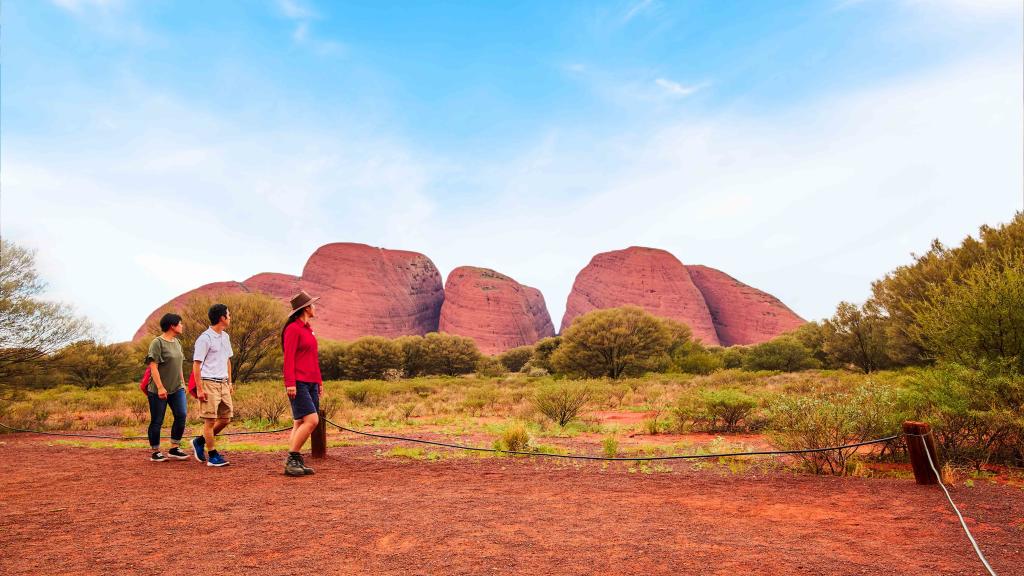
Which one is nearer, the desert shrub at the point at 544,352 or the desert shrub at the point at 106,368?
the desert shrub at the point at 106,368

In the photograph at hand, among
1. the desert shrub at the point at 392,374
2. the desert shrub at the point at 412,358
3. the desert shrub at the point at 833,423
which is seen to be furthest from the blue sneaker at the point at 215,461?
the desert shrub at the point at 412,358

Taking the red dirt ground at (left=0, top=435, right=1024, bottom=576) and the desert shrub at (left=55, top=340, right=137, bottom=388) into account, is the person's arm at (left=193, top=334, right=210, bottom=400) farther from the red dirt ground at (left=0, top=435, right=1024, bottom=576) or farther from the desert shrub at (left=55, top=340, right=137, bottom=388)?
the desert shrub at (left=55, top=340, right=137, bottom=388)

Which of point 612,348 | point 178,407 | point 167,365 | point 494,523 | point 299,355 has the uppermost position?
point 612,348

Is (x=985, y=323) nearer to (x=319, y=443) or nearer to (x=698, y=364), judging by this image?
(x=319, y=443)

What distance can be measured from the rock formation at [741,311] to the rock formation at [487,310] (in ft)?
111

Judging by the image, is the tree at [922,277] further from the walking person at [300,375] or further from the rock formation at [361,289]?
the rock formation at [361,289]

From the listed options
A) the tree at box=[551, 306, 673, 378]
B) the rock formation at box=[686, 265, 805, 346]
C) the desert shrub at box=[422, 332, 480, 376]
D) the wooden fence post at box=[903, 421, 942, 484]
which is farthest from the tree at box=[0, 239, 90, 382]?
the rock formation at box=[686, 265, 805, 346]

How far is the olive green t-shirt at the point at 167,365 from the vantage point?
21.9ft

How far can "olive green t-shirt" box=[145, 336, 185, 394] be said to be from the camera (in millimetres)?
6660

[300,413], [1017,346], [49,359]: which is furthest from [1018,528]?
[49,359]

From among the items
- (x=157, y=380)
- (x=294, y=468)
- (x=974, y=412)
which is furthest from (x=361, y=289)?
(x=974, y=412)

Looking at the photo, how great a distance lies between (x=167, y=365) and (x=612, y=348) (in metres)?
28.7

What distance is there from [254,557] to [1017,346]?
815 cm

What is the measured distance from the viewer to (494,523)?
4.17 meters
